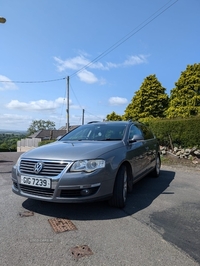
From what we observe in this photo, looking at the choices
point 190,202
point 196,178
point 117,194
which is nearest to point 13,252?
point 117,194

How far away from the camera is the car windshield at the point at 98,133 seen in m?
4.16

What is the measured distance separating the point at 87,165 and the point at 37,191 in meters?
0.81

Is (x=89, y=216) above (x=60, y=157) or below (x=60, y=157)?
below

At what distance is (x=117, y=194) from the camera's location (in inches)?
130

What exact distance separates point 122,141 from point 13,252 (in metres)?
2.36

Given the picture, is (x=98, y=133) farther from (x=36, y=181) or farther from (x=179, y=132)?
(x=179, y=132)

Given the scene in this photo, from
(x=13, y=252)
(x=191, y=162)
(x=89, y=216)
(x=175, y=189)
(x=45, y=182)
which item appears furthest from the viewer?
(x=191, y=162)

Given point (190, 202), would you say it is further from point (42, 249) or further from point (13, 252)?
point (13, 252)

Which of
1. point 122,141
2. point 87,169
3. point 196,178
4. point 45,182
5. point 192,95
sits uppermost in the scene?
point 192,95

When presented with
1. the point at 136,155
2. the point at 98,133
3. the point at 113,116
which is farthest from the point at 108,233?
the point at 113,116

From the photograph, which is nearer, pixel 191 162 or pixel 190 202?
pixel 190 202

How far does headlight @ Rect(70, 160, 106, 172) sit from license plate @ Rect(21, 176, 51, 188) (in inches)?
15.0

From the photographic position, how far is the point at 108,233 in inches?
104

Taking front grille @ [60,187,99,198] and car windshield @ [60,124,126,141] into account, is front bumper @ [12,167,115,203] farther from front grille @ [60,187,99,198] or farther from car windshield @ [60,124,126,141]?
car windshield @ [60,124,126,141]
